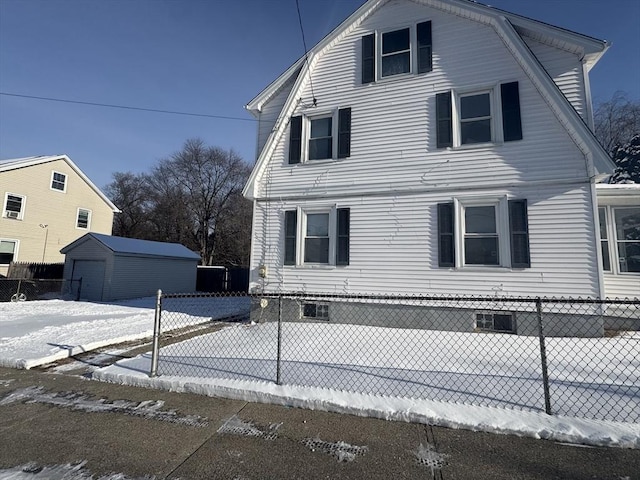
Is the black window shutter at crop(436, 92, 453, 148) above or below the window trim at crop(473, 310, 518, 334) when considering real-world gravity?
above

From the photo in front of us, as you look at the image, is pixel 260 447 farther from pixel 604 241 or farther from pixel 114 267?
pixel 114 267

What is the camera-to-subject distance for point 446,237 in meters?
7.64

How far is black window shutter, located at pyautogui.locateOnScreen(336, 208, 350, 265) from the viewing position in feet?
27.8

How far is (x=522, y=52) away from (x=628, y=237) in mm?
5448

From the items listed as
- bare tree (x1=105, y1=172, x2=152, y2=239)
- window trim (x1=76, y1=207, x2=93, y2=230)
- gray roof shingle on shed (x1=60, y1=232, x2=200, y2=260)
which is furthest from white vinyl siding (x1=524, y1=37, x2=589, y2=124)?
bare tree (x1=105, y1=172, x2=152, y2=239)

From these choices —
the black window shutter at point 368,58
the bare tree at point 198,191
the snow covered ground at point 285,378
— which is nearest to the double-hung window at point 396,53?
the black window shutter at point 368,58

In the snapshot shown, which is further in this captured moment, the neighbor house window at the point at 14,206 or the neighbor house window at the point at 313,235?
the neighbor house window at the point at 14,206

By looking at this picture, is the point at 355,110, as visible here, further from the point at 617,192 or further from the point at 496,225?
the point at 617,192

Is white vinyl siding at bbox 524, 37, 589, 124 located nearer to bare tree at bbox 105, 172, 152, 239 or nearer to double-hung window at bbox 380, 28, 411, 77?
double-hung window at bbox 380, 28, 411, 77

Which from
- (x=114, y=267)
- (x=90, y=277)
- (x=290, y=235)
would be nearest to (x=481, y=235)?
(x=290, y=235)

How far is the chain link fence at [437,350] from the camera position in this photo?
3836 millimetres

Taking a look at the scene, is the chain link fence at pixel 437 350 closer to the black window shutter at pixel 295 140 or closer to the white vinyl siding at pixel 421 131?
the white vinyl siding at pixel 421 131

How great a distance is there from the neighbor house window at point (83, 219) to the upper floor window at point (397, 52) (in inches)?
917

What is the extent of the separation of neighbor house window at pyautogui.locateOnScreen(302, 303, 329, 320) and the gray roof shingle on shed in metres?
11.6
